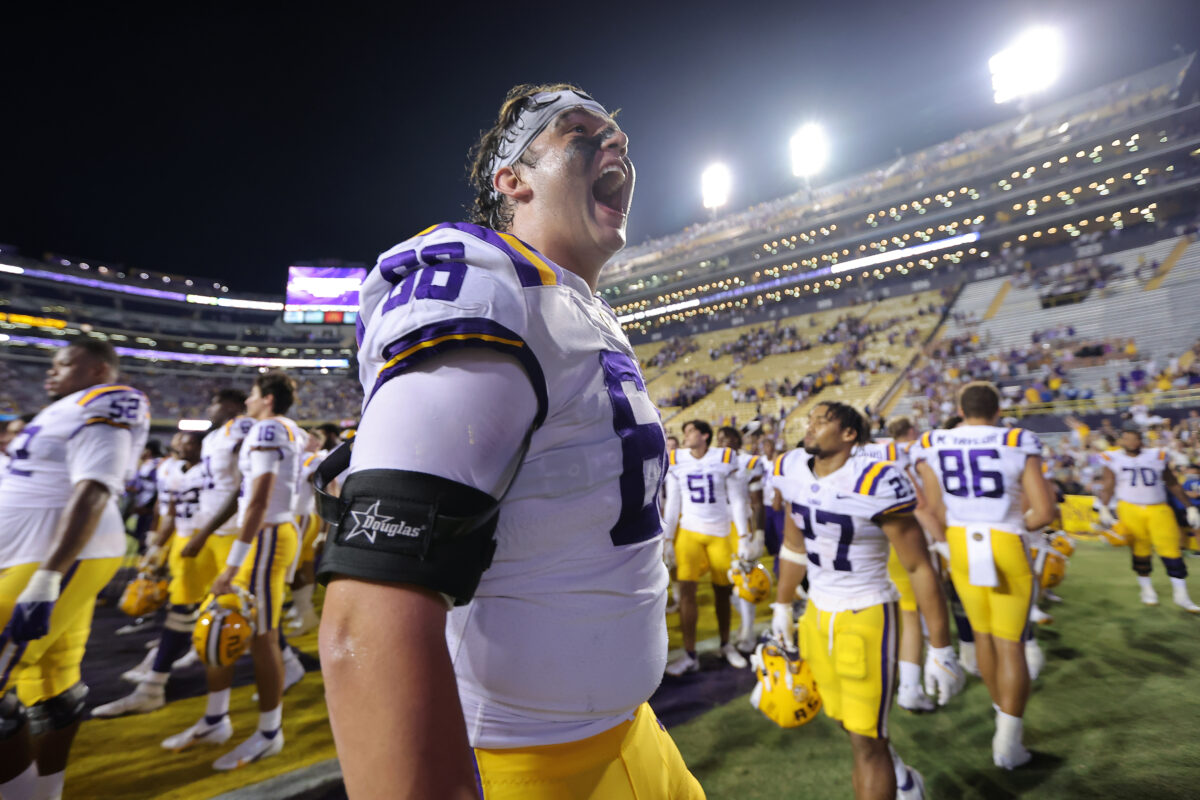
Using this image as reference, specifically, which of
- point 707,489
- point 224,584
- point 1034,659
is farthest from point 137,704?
point 1034,659

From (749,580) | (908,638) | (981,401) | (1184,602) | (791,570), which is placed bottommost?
(1184,602)

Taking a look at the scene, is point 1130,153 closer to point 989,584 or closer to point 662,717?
point 989,584

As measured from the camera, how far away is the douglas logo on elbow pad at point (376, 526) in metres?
0.67

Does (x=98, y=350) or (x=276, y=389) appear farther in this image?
(x=276, y=389)

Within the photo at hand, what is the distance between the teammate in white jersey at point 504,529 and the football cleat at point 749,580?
14.5 ft

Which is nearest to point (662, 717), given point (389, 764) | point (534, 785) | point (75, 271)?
point (534, 785)

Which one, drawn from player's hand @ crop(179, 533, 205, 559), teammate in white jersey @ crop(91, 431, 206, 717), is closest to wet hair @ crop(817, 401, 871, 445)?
player's hand @ crop(179, 533, 205, 559)

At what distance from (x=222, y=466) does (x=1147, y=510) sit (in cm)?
1111

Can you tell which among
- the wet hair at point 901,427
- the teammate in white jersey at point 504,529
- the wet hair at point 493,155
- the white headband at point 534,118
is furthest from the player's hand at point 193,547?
the wet hair at point 901,427

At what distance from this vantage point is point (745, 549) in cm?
609

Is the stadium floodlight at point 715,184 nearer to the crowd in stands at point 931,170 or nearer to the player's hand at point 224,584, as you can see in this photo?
the crowd in stands at point 931,170

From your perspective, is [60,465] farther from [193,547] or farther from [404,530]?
[404,530]

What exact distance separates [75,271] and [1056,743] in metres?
53.0

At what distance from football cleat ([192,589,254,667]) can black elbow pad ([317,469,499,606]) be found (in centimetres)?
384
